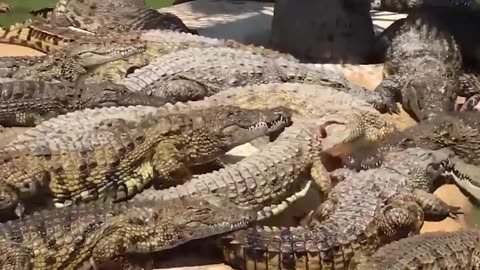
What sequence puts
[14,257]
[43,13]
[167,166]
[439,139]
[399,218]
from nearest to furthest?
[14,257]
[399,218]
[167,166]
[439,139]
[43,13]

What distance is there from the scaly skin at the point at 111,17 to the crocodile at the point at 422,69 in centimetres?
167

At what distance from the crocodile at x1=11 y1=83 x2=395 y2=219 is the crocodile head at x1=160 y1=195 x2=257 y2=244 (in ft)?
0.64

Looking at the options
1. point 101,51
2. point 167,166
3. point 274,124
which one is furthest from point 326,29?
point 167,166

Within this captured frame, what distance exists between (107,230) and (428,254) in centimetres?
125

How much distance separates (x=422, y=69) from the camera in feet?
18.9

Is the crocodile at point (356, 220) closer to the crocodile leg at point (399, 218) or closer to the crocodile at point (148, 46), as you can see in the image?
the crocodile leg at point (399, 218)

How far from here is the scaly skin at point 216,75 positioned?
204 inches

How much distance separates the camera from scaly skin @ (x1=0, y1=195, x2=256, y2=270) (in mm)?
3221

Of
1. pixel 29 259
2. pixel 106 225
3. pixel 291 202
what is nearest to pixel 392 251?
pixel 291 202

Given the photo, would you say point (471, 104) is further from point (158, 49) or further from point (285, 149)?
point (158, 49)

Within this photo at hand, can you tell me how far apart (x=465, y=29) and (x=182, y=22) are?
220 centimetres

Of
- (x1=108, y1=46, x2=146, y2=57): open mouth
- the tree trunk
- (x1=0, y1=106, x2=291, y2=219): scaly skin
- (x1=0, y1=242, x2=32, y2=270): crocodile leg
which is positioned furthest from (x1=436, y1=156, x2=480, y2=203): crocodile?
(x1=0, y1=242, x2=32, y2=270): crocodile leg

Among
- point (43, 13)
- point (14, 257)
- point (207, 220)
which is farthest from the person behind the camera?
point (43, 13)

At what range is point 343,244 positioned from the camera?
3.52m
